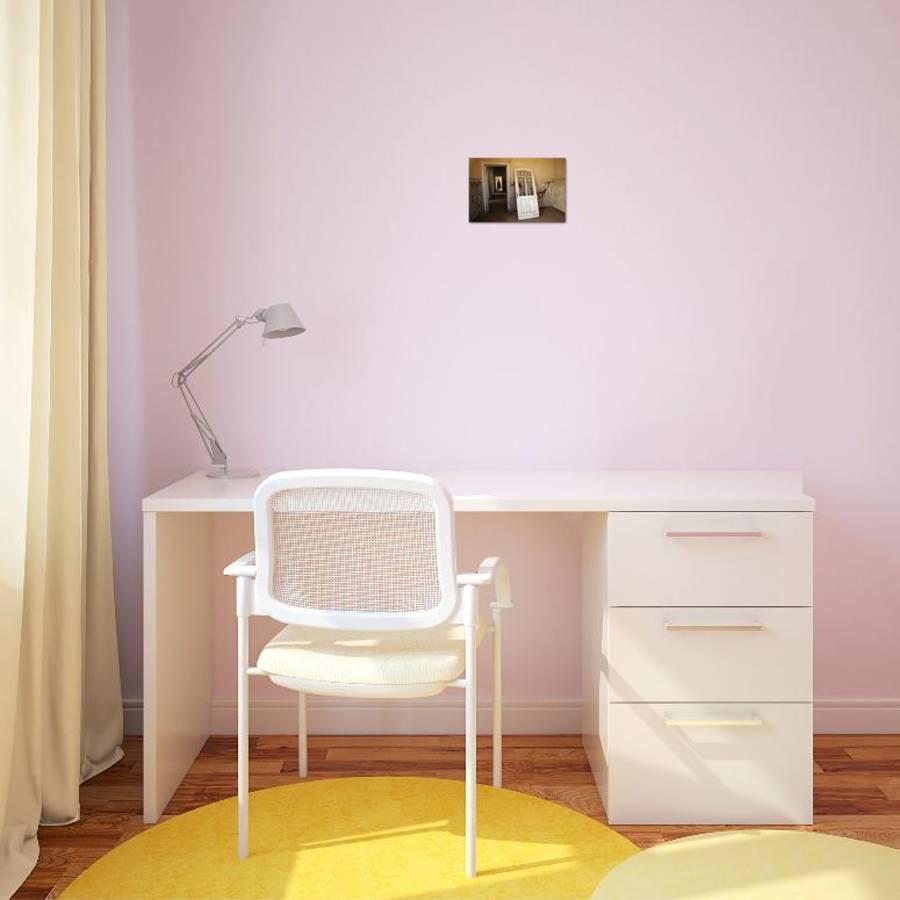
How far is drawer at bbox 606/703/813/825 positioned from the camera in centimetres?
230

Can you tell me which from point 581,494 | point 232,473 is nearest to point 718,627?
point 581,494

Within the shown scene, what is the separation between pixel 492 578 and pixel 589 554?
63 centimetres

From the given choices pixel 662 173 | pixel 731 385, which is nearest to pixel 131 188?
pixel 662 173

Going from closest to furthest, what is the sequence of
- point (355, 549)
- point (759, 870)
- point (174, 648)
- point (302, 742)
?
point (355, 549) < point (759, 870) < point (174, 648) < point (302, 742)

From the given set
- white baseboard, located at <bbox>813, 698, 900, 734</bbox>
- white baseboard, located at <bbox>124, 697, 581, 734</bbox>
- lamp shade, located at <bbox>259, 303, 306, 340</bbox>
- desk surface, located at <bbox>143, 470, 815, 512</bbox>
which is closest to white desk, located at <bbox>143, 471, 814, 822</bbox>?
desk surface, located at <bbox>143, 470, 815, 512</bbox>

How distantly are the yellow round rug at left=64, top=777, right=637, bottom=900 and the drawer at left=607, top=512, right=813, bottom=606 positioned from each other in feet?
1.88

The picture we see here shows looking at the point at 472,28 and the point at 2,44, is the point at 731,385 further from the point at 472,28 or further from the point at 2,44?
the point at 2,44

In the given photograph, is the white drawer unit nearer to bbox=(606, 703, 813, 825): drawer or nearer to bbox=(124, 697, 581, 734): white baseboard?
bbox=(606, 703, 813, 825): drawer

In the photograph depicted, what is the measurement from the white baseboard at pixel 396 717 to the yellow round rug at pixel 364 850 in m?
0.40

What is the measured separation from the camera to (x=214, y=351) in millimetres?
2848

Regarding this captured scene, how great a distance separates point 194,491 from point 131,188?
3.21ft

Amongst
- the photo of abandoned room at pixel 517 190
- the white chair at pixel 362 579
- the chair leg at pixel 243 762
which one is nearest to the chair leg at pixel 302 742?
the chair leg at pixel 243 762

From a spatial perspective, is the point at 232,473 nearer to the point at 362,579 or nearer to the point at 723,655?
the point at 362,579

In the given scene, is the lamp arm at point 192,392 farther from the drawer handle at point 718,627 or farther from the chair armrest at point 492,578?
the drawer handle at point 718,627
